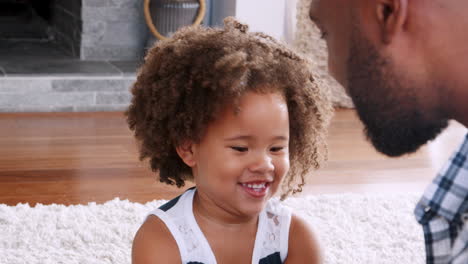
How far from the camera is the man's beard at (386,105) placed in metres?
0.89

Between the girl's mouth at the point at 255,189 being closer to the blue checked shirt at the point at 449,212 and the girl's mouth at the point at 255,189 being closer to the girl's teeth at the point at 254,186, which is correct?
the girl's teeth at the point at 254,186

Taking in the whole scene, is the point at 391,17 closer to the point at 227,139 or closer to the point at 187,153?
the point at 227,139

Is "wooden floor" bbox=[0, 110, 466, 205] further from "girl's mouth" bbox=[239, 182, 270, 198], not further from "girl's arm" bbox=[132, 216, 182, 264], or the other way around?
"girl's mouth" bbox=[239, 182, 270, 198]

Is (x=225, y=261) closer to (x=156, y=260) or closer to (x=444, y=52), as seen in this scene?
(x=156, y=260)

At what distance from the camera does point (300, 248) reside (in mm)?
1524

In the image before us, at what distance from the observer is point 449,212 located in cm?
93

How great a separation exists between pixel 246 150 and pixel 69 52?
2658 mm

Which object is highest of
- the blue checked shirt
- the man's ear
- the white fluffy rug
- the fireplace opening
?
the man's ear

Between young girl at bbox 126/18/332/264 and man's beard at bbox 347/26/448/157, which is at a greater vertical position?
man's beard at bbox 347/26/448/157

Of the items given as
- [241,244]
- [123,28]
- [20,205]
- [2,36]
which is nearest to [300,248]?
[241,244]

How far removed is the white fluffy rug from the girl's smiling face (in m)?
0.62

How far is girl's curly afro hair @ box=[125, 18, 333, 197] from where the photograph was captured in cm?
139

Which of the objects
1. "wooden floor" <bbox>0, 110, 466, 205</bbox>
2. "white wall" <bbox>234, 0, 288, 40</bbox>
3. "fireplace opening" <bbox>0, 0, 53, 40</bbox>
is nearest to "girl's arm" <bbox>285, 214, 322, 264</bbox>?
"wooden floor" <bbox>0, 110, 466, 205</bbox>

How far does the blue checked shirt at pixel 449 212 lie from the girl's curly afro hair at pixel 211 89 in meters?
0.49
